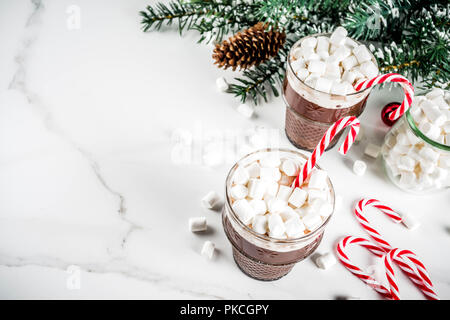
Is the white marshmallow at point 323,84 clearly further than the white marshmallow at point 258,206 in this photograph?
Yes

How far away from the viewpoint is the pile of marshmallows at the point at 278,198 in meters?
0.73

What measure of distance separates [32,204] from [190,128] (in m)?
0.43

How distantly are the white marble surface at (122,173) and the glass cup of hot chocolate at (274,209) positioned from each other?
0.17 m

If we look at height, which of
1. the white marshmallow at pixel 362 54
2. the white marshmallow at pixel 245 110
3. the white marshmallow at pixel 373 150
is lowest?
the white marshmallow at pixel 373 150

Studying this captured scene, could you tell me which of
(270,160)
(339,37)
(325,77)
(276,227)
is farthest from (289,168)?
(339,37)

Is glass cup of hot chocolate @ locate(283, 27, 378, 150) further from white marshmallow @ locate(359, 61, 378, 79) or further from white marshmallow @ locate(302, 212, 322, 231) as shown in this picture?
white marshmallow @ locate(302, 212, 322, 231)

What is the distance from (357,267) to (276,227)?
0.31 metres

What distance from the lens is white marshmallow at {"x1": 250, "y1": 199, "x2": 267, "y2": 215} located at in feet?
2.44

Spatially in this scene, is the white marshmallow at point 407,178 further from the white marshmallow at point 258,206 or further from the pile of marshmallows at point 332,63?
the white marshmallow at point 258,206

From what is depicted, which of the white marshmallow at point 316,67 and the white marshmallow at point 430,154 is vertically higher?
the white marshmallow at point 316,67

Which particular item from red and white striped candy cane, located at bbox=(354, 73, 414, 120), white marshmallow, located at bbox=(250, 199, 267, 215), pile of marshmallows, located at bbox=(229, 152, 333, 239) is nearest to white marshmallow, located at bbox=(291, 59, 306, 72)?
red and white striped candy cane, located at bbox=(354, 73, 414, 120)

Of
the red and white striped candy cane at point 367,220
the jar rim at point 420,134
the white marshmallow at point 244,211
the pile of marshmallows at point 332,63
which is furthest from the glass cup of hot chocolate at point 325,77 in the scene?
the white marshmallow at point 244,211

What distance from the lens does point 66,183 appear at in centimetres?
100

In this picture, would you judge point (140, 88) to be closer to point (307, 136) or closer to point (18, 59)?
point (18, 59)
